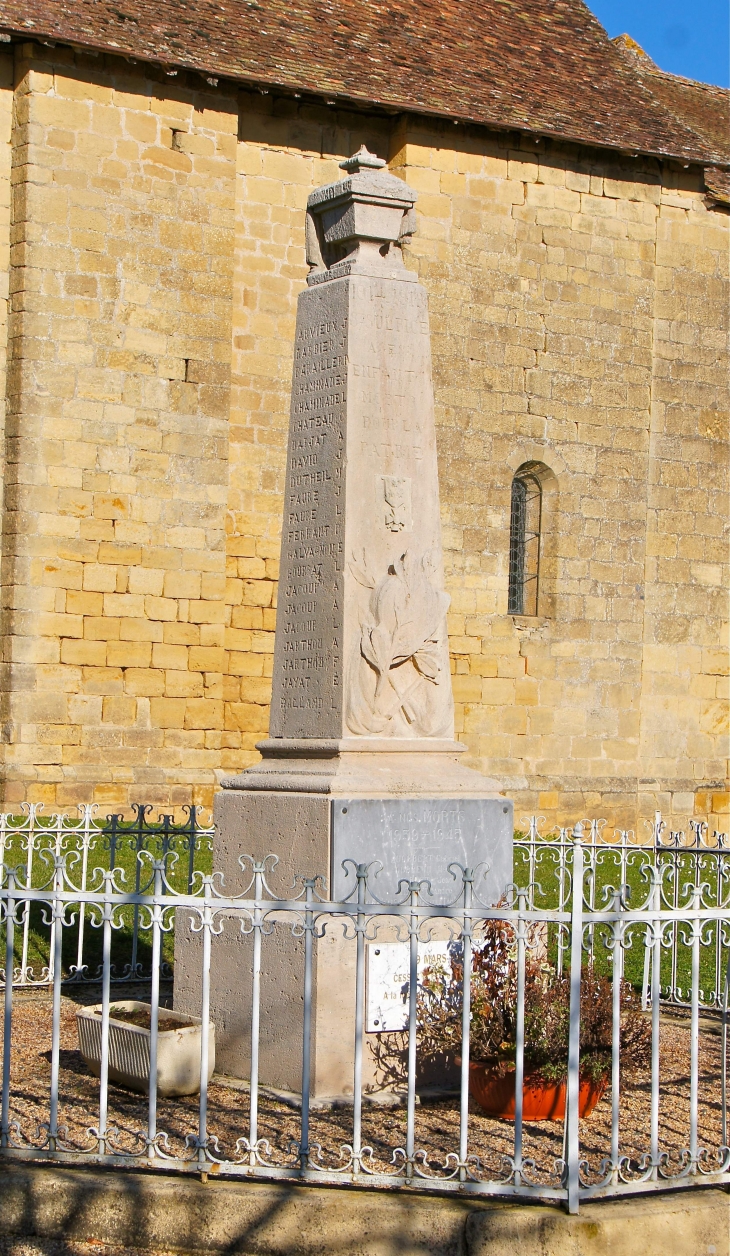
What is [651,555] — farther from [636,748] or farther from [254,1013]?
[254,1013]

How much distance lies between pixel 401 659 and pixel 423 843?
795 millimetres

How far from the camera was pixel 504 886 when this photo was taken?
742 cm

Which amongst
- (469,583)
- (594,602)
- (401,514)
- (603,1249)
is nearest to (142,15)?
(469,583)

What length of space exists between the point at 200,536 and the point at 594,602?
193 inches

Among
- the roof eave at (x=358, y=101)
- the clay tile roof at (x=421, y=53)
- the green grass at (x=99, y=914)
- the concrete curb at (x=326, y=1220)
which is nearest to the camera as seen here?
the concrete curb at (x=326, y=1220)

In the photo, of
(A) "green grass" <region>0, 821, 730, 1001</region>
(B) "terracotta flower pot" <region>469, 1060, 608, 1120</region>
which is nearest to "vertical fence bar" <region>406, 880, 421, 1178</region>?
(B) "terracotta flower pot" <region>469, 1060, 608, 1120</region>

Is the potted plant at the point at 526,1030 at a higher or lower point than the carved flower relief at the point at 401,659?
lower

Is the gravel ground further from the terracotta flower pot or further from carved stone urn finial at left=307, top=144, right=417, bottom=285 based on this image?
carved stone urn finial at left=307, top=144, right=417, bottom=285

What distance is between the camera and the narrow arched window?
19.4 meters

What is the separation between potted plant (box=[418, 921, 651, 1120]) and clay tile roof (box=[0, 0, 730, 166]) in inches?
456

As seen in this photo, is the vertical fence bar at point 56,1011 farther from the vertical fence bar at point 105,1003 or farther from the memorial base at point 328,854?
the memorial base at point 328,854

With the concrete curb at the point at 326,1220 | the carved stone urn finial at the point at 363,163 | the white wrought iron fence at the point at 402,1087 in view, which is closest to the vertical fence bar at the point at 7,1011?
the white wrought iron fence at the point at 402,1087

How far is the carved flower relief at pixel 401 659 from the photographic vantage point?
284 inches

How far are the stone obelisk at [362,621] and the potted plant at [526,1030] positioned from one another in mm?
497
